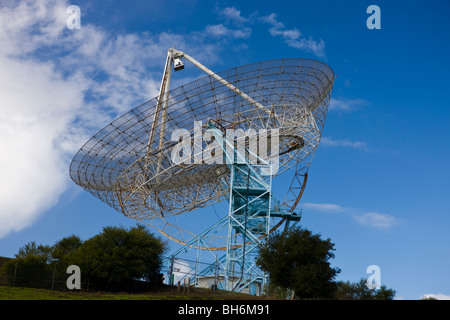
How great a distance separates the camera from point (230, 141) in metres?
46.7

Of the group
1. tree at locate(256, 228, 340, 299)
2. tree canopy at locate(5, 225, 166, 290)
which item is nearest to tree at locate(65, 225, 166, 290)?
tree canopy at locate(5, 225, 166, 290)

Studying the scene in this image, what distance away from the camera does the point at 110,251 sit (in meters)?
43.7

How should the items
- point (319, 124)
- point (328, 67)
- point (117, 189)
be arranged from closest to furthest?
1. point (328, 67)
2. point (319, 124)
3. point (117, 189)

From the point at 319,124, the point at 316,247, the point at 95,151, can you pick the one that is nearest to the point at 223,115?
the point at 319,124

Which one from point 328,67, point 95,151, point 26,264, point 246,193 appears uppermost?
point 328,67

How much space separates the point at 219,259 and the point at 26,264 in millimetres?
17134

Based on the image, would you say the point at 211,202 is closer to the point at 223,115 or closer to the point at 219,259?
the point at 219,259

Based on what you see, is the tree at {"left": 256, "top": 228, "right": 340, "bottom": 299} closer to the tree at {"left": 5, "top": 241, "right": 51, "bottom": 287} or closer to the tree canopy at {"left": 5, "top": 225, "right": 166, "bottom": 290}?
the tree canopy at {"left": 5, "top": 225, "right": 166, "bottom": 290}

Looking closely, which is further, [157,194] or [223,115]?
[157,194]

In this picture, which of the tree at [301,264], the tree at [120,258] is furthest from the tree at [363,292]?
the tree at [120,258]

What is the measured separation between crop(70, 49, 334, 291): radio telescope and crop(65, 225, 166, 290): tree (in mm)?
2635

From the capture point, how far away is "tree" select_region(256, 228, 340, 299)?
34469 mm

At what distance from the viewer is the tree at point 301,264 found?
3447cm
